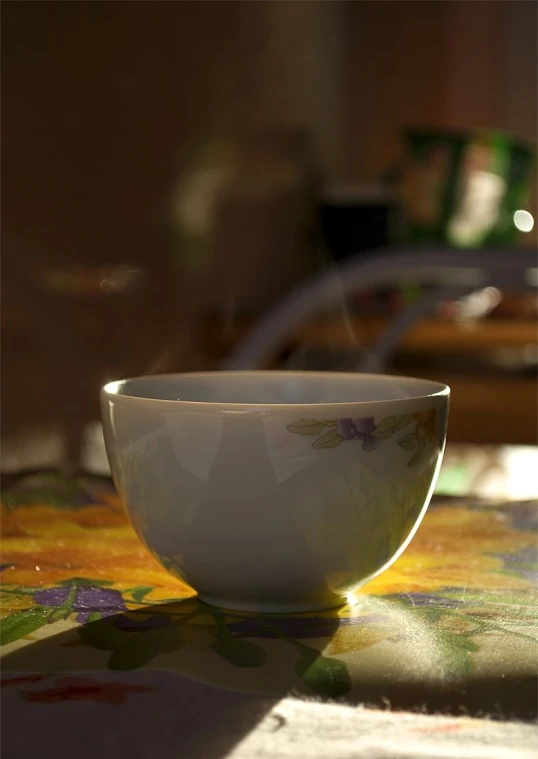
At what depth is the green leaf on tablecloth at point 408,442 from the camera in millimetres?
309

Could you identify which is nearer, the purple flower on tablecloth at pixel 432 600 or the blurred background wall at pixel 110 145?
the purple flower on tablecloth at pixel 432 600

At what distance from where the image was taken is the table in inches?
9.8

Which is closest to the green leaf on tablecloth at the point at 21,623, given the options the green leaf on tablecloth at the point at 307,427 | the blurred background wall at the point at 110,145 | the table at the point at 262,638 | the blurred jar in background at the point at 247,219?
the table at the point at 262,638

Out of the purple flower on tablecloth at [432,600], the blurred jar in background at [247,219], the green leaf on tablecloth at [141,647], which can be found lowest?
the purple flower on tablecloth at [432,600]

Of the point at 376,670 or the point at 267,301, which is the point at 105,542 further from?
the point at 267,301

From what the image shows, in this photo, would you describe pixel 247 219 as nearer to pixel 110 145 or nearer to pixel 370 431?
pixel 110 145

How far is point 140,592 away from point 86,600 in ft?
0.07

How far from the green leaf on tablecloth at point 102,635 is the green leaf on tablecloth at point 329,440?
9 centimetres

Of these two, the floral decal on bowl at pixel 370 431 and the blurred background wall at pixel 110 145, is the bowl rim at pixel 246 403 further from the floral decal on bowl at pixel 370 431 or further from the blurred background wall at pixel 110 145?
the blurred background wall at pixel 110 145

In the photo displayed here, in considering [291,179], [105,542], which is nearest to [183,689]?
[105,542]

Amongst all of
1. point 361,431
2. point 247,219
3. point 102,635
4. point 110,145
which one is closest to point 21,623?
point 102,635

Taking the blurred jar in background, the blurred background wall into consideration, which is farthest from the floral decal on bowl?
the blurred jar in background

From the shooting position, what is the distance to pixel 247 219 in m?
1.59

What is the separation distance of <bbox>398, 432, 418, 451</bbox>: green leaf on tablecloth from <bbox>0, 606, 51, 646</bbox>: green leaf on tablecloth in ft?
0.46
